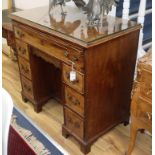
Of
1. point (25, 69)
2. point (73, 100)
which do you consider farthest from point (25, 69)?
point (73, 100)

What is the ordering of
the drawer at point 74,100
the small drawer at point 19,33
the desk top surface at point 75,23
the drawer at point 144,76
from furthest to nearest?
the small drawer at point 19,33, the drawer at point 74,100, the desk top surface at point 75,23, the drawer at point 144,76

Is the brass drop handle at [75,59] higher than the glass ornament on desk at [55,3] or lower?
lower

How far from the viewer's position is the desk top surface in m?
1.41

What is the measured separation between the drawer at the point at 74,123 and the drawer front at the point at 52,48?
38cm

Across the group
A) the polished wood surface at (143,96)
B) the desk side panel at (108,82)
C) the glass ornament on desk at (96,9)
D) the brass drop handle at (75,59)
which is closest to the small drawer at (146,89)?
the polished wood surface at (143,96)

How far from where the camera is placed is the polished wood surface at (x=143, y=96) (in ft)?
4.17

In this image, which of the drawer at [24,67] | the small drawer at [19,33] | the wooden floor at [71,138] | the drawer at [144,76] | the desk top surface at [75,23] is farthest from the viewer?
the drawer at [24,67]

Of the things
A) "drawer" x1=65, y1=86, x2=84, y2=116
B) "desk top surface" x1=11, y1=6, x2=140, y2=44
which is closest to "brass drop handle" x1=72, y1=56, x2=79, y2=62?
→ "desk top surface" x1=11, y1=6, x2=140, y2=44

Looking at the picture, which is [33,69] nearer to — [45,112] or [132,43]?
[45,112]

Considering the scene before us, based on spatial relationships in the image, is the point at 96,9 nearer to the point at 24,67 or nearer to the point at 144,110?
the point at 144,110

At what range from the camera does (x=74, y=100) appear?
A: 158 cm

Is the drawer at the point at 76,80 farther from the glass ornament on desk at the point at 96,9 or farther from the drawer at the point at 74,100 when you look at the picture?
the glass ornament on desk at the point at 96,9

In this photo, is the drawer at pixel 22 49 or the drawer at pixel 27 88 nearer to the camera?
the drawer at pixel 22 49

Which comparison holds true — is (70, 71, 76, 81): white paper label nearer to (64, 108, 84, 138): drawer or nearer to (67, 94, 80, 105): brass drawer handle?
(67, 94, 80, 105): brass drawer handle
